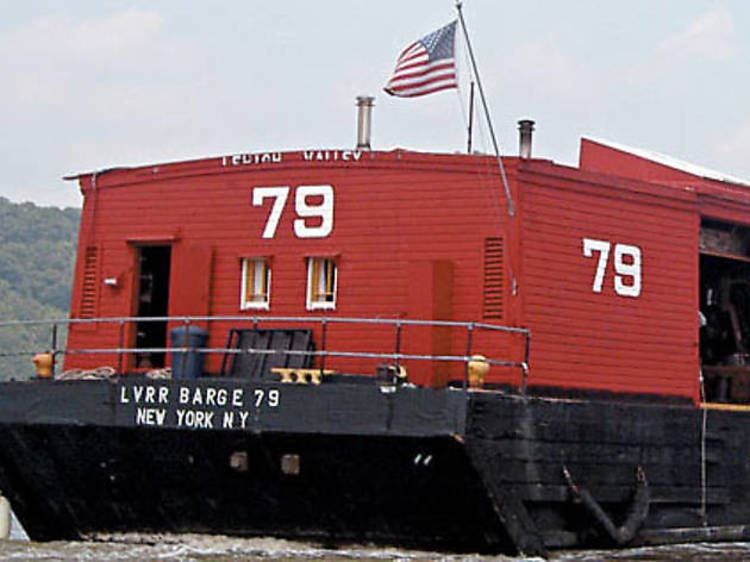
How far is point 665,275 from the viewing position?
17.7 meters

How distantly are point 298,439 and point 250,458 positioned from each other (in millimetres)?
621

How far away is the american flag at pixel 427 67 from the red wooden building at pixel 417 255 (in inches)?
40.5

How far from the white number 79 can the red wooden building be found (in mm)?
21

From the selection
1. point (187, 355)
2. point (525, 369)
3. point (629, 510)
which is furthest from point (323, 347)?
point (629, 510)

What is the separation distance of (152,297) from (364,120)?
3.16 meters

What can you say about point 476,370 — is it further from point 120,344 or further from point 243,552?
point 120,344

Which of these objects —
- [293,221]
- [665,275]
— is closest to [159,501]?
[293,221]

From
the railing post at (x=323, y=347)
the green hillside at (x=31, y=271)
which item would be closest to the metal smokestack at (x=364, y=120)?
the railing post at (x=323, y=347)

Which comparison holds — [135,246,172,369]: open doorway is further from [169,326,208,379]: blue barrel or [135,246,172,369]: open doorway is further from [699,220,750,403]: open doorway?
[699,220,750,403]: open doorway

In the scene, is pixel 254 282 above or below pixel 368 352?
above

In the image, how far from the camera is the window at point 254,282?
17016 millimetres

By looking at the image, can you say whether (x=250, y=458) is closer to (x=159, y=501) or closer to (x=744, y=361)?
(x=159, y=501)

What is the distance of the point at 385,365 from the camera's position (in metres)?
15.4

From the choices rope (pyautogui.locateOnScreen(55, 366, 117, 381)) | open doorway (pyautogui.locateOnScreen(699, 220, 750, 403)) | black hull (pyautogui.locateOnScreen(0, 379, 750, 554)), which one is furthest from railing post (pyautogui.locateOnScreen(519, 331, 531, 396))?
open doorway (pyautogui.locateOnScreen(699, 220, 750, 403))
